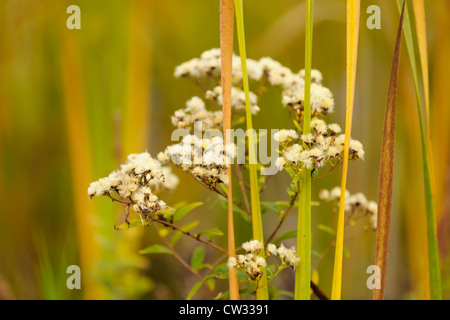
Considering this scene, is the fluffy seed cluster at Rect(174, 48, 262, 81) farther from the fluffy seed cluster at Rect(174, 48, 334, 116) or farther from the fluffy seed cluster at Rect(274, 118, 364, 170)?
the fluffy seed cluster at Rect(274, 118, 364, 170)

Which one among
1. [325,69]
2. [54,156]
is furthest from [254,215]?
[54,156]

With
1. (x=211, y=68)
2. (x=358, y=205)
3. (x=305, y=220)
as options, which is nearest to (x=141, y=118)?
(x=211, y=68)

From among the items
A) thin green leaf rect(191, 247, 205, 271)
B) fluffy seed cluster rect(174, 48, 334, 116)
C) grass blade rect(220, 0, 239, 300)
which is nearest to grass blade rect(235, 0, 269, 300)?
grass blade rect(220, 0, 239, 300)

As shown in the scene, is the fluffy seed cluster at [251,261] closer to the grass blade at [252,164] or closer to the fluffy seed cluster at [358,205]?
the grass blade at [252,164]

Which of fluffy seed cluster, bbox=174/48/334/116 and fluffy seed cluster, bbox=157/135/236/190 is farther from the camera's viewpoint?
fluffy seed cluster, bbox=174/48/334/116

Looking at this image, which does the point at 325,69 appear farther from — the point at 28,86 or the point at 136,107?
the point at 28,86

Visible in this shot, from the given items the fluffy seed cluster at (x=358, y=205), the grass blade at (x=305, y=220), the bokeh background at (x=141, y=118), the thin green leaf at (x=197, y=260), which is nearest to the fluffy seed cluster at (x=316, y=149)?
the grass blade at (x=305, y=220)

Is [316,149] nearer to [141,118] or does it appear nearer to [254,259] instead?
[254,259]
